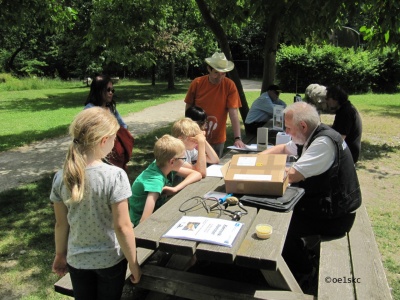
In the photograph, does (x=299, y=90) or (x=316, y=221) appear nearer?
(x=316, y=221)

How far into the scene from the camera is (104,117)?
6.47ft

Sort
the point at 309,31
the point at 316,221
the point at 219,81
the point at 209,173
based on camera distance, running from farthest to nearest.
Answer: the point at 309,31 → the point at 219,81 → the point at 209,173 → the point at 316,221

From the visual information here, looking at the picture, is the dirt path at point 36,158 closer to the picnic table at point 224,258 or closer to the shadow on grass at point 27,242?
the shadow on grass at point 27,242

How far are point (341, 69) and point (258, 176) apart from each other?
2010cm

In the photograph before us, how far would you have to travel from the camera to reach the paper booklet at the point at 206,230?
2.09 m

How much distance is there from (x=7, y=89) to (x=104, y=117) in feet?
92.3

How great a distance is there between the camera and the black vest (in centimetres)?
290

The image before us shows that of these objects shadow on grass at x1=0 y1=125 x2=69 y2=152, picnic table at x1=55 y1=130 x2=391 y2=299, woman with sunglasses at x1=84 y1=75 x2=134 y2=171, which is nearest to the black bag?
picnic table at x1=55 y1=130 x2=391 y2=299

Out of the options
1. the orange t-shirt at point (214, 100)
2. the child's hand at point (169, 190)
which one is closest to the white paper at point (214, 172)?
the child's hand at point (169, 190)

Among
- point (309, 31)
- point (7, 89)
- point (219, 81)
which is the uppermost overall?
point (309, 31)

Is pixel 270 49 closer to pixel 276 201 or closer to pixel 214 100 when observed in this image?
pixel 214 100

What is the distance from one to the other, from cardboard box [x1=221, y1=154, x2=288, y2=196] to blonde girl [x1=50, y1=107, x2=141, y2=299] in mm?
990

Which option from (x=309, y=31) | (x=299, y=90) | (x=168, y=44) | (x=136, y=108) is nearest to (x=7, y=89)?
(x=168, y=44)

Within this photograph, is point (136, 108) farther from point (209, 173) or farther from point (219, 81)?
point (209, 173)
